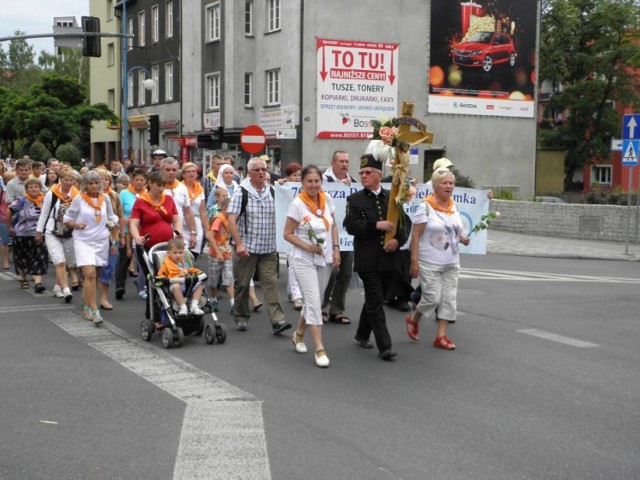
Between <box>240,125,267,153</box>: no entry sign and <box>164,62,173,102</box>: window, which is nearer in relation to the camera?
<box>240,125,267,153</box>: no entry sign

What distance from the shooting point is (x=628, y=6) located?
4809 cm

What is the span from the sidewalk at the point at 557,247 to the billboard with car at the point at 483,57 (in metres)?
13.3

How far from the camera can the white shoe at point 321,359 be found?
7.91 m

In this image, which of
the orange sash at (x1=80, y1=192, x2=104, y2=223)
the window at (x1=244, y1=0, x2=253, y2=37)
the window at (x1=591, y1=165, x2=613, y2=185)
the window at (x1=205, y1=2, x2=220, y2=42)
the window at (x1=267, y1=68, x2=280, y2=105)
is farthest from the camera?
the window at (x1=591, y1=165, x2=613, y2=185)

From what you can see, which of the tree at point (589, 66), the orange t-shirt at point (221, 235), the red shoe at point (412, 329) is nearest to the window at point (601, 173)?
the tree at point (589, 66)

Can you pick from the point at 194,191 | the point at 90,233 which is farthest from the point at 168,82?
the point at 90,233

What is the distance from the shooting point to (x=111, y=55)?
183ft

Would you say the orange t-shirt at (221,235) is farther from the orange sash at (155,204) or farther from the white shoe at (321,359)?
the white shoe at (321,359)

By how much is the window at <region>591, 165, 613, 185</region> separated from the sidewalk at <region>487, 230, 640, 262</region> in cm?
3694

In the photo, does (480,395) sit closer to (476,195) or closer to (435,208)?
(435,208)

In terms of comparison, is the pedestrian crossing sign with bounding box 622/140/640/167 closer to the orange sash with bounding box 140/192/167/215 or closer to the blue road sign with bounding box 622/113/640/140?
the blue road sign with bounding box 622/113/640/140

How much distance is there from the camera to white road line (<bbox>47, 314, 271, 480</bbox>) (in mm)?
5145

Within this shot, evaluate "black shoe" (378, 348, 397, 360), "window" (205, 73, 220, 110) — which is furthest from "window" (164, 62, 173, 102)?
"black shoe" (378, 348, 397, 360)

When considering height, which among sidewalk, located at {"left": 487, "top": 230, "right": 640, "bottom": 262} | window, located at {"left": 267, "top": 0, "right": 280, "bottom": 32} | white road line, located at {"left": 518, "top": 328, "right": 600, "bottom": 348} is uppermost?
window, located at {"left": 267, "top": 0, "right": 280, "bottom": 32}
